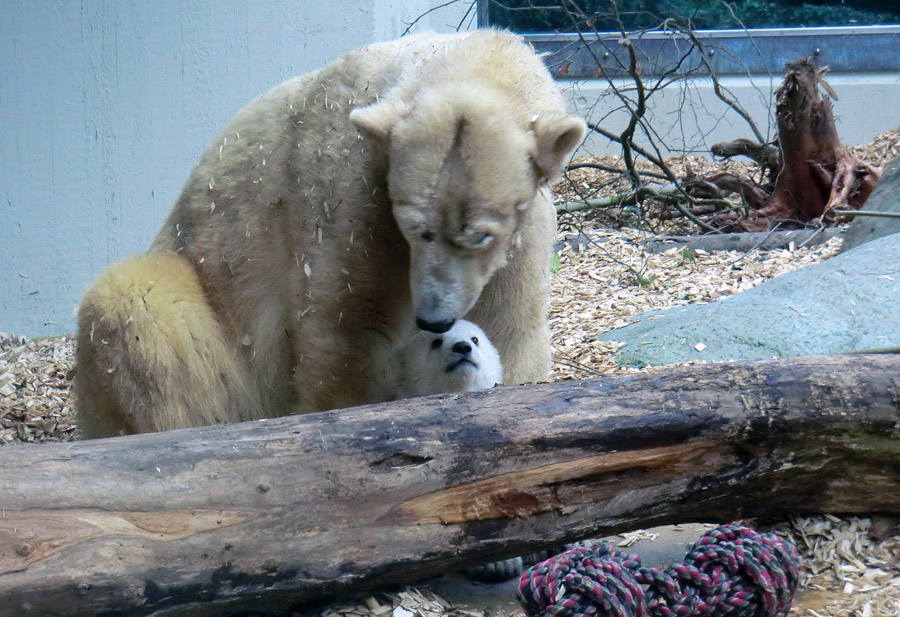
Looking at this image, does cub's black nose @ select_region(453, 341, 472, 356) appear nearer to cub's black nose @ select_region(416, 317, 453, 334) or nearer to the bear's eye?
cub's black nose @ select_region(416, 317, 453, 334)

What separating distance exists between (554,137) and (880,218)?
3849 mm

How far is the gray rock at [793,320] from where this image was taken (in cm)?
410

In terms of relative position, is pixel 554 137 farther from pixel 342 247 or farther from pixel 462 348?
pixel 462 348

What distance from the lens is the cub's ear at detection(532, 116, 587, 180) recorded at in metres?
2.64

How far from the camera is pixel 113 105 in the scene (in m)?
5.53

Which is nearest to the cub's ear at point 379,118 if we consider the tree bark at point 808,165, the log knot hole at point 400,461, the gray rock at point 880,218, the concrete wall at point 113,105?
the log knot hole at point 400,461

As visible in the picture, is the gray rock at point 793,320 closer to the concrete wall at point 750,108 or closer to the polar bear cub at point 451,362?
the polar bear cub at point 451,362

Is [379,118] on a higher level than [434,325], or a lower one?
higher

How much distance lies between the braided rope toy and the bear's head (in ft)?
2.94

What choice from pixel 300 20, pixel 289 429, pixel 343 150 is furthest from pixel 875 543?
pixel 300 20

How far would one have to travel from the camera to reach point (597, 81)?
8961 millimetres

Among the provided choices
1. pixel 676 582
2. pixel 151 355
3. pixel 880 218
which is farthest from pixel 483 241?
pixel 880 218

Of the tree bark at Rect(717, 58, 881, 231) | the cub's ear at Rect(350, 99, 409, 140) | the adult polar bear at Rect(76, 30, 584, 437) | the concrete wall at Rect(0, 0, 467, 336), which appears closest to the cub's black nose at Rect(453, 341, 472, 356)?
the adult polar bear at Rect(76, 30, 584, 437)

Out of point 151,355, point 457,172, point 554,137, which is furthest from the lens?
point 151,355
